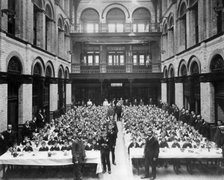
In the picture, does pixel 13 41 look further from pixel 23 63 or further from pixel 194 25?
pixel 194 25

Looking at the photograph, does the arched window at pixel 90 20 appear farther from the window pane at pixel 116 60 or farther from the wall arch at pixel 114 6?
the window pane at pixel 116 60

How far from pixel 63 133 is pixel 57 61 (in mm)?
11439

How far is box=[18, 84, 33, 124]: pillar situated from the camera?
13.6 m

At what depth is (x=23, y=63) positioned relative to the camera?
13656mm

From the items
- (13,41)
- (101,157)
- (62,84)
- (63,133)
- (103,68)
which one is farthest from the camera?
(103,68)

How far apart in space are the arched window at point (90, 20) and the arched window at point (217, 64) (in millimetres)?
19798

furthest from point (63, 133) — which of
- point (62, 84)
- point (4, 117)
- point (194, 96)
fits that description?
point (62, 84)

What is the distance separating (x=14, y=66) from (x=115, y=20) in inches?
790

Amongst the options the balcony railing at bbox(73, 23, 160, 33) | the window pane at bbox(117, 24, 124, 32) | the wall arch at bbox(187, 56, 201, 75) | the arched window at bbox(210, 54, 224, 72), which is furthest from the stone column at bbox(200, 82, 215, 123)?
the window pane at bbox(117, 24, 124, 32)

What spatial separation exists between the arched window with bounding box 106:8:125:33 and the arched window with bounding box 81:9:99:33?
1.58 meters

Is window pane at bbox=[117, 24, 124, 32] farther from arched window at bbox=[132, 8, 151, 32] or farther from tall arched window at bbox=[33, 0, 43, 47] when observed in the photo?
tall arched window at bbox=[33, 0, 43, 47]

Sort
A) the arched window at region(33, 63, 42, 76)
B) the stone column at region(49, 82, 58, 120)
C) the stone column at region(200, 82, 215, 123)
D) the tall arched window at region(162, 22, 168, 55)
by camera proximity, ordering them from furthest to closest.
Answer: the tall arched window at region(162, 22, 168, 55) → the stone column at region(49, 82, 58, 120) → the arched window at region(33, 63, 42, 76) → the stone column at region(200, 82, 215, 123)

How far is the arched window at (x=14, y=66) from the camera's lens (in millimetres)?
12344

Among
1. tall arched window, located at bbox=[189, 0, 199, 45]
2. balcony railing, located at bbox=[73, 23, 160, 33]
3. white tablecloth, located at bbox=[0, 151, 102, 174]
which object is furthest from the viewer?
balcony railing, located at bbox=[73, 23, 160, 33]
